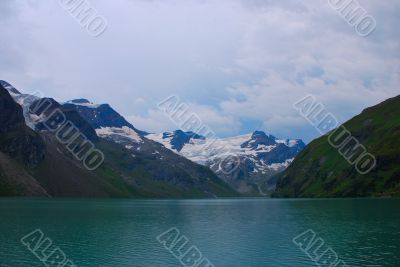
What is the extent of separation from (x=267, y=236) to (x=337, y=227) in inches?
942

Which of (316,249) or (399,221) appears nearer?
(316,249)

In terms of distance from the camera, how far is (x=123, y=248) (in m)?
82.8

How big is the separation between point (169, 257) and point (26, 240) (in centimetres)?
3269

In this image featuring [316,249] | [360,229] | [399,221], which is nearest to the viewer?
[316,249]

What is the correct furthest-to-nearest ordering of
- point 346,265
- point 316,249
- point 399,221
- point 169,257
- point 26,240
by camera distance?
point 399,221 < point 26,240 < point 316,249 < point 169,257 < point 346,265

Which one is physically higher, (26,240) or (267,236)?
(267,236)

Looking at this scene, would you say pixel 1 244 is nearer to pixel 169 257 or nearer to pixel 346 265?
pixel 169 257

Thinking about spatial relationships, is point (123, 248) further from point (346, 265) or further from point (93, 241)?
point (346, 265)

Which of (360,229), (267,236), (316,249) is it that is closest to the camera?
(316,249)

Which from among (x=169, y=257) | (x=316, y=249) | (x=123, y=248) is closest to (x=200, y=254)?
(x=169, y=257)

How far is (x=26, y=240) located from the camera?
8900 centimetres

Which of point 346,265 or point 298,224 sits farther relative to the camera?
point 298,224

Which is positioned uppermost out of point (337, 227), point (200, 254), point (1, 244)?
point (337, 227)

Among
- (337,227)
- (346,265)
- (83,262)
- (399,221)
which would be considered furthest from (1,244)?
(399,221)
